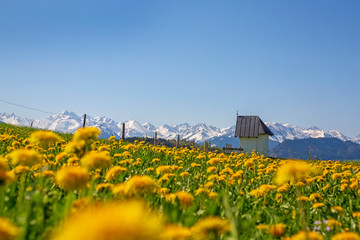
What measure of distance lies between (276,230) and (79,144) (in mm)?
2338

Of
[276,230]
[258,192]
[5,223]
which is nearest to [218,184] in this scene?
[258,192]

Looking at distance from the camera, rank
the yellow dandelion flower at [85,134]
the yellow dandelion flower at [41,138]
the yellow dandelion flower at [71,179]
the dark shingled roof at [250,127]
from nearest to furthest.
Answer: the yellow dandelion flower at [71,179], the yellow dandelion flower at [85,134], the yellow dandelion flower at [41,138], the dark shingled roof at [250,127]

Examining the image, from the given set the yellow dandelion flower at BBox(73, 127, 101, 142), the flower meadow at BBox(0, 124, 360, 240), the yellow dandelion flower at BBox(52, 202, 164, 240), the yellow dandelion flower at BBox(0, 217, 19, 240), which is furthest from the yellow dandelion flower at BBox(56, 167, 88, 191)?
the yellow dandelion flower at BBox(52, 202, 164, 240)

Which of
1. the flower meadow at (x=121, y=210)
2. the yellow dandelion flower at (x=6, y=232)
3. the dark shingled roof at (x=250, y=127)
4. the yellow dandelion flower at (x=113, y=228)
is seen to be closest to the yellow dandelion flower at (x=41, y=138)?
the flower meadow at (x=121, y=210)

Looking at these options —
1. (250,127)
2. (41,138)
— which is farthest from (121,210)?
(250,127)

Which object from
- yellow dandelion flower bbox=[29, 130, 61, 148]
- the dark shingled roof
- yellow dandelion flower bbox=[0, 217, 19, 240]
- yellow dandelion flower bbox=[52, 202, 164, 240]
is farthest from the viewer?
the dark shingled roof

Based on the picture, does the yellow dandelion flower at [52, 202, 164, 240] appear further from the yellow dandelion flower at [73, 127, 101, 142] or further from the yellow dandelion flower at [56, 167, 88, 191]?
the yellow dandelion flower at [73, 127, 101, 142]

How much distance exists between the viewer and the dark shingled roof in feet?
151

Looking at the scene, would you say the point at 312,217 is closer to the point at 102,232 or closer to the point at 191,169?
the point at 191,169

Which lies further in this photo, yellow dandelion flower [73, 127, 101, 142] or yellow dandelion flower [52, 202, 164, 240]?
yellow dandelion flower [73, 127, 101, 142]

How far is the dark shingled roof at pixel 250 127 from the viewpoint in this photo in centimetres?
4588

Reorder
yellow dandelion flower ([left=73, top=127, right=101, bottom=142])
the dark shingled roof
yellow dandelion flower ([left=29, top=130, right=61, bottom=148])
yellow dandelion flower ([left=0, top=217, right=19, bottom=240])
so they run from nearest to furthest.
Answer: yellow dandelion flower ([left=0, top=217, right=19, bottom=240]), yellow dandelion flower ([left=73, top=127, right=101, bottom=142]), yellow dandelion flower ([left=29, top=130, right=61, bottom=148]), the dark shingled roof

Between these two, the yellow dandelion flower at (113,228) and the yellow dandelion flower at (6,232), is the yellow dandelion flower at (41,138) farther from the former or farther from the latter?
the yellow dandelion flower at (113,228)

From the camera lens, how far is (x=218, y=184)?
6043mm
